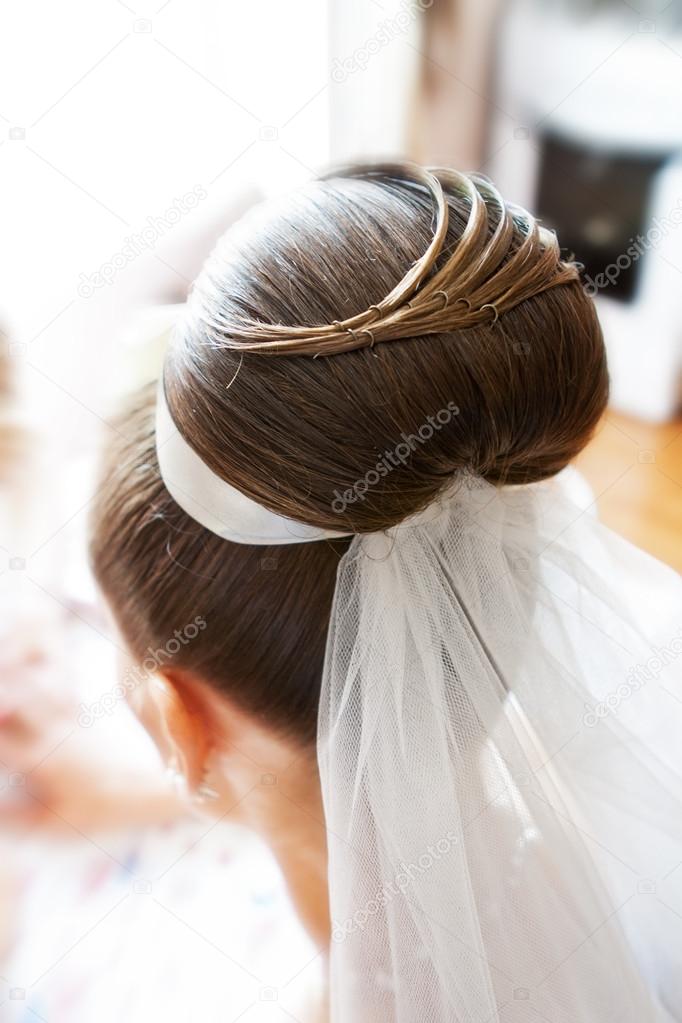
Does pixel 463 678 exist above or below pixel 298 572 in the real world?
below

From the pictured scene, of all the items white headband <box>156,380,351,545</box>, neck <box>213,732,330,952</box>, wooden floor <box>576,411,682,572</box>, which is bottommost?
wooden floor <box>576,411,682,572</box>

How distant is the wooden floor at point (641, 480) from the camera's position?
77.0 inches

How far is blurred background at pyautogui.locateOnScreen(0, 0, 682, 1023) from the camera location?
3.64 feet

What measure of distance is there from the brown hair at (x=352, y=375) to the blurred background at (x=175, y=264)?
0.57 ft

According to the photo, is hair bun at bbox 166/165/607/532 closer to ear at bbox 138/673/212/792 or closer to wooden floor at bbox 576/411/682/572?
ear at bbox 138/673/212/792

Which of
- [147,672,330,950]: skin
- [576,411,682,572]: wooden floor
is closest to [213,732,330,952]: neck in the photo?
[147,672,330,950]: skin

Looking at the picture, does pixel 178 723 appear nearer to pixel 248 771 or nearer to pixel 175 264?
pixel 248 771

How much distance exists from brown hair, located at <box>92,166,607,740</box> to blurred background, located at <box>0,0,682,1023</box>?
0.17 metres

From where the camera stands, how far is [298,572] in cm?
65

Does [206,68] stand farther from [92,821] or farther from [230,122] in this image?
[92,821]

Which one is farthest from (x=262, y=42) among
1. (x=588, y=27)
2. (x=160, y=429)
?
(x=160, y=429)

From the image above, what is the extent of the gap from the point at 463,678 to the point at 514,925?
0.21 m

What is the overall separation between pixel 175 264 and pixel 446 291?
129 cm

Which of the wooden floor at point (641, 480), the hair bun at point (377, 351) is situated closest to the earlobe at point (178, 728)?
the hair bun at point (377, 351)
